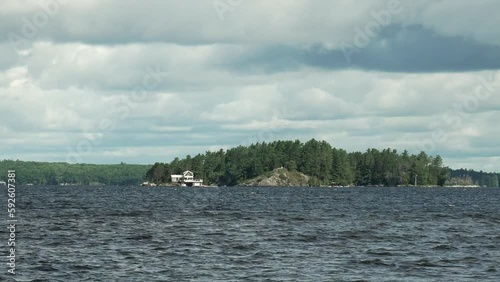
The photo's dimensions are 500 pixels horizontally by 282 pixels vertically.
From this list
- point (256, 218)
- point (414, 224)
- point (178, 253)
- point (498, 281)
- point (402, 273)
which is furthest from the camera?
point (256, 218)

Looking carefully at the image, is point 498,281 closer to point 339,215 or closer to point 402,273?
point 402,273

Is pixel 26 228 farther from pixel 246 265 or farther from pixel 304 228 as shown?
pixel 246 265

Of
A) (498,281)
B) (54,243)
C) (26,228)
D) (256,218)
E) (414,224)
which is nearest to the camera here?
(498,281)

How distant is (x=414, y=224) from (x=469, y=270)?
41.0 m

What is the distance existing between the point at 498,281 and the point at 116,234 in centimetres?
3670

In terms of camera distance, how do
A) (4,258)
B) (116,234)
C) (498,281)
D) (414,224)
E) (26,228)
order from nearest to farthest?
(498,281)
(4,258)
(116,234)
(26,228)
(414,224)

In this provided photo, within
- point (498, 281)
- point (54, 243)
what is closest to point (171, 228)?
point (54, 243)

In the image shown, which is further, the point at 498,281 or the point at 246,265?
the point at 246,265

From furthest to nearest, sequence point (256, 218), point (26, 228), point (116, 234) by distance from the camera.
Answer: point (256, 218)
point (26, 228)
point (116, 234)

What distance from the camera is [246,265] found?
55312 millimetres

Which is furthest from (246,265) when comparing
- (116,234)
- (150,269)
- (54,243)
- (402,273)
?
(116,234)

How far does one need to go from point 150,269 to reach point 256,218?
49817 mm

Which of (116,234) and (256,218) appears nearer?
(116,234)

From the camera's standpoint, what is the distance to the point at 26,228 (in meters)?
82.0
